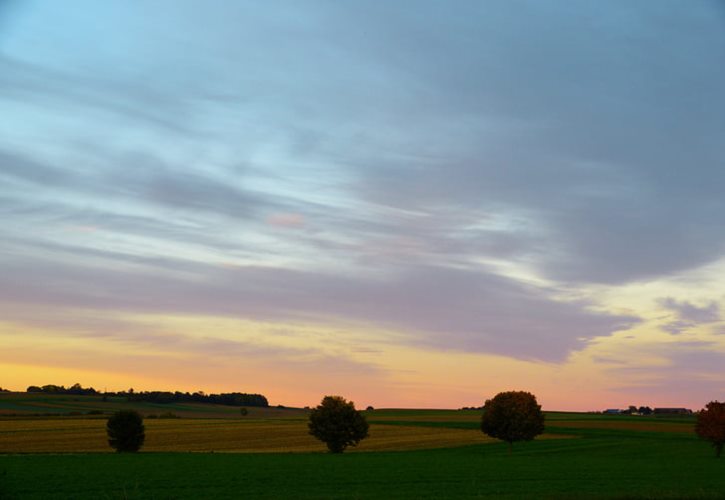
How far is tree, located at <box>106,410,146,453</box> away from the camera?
98312 mm

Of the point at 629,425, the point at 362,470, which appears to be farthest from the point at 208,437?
the point at 629,425

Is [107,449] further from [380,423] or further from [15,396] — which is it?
[15,396]

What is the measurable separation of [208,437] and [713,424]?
62.5 metres

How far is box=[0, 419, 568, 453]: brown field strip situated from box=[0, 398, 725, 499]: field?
0.73 ft

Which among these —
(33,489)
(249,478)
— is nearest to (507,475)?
(249,478)

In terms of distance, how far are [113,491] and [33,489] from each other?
4.73 meters

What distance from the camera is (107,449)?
330 feet

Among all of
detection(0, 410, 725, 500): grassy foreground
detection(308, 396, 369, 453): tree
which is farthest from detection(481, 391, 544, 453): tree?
detection(308, 396, 369, 453): tree

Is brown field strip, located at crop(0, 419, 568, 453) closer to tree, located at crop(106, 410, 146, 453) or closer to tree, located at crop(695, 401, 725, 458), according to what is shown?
tree, located at crop(106, 410, 146, 453)

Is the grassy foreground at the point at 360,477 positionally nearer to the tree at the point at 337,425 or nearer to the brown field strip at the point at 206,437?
the tree at the point at 337,425

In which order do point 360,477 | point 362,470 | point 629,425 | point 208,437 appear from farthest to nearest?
point 629,425 < point 208,437 < point 362,470 < point 360,477

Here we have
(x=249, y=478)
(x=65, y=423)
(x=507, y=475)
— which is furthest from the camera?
(x=65, y=423)

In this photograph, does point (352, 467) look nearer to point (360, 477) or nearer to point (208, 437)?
point (360, 477)

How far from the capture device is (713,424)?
95000 millimetres
